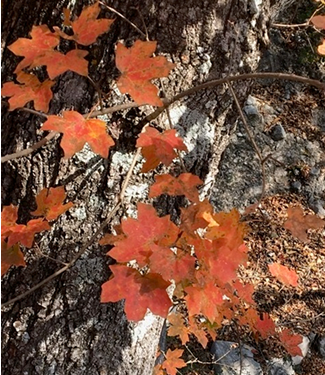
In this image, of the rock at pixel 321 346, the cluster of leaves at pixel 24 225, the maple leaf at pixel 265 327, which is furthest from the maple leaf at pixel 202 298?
the rock at pixel 321 346

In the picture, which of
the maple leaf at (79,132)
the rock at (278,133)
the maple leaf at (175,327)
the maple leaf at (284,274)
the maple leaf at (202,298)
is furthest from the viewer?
the rock at (278,133)

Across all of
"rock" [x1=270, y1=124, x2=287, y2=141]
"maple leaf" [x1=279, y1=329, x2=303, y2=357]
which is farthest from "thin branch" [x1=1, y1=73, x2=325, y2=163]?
"rock" [x1=270, y1=124, x2=287, y2=141]

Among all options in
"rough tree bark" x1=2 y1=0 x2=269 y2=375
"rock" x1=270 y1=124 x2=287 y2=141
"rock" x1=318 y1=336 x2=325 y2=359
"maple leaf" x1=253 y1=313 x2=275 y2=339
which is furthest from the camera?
"rock" x1=270 y1=124 x2=287 y2=141

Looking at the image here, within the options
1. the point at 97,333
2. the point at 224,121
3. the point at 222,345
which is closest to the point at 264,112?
the point at 222,345

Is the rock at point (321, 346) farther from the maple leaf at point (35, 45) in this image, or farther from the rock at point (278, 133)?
the maple leaf at point (35, 45)

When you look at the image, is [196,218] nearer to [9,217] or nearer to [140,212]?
[140,212]

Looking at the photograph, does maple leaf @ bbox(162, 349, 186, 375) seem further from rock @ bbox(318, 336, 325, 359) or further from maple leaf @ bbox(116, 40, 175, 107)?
maple leaf @ bbox(116, 40, 175, 107)
